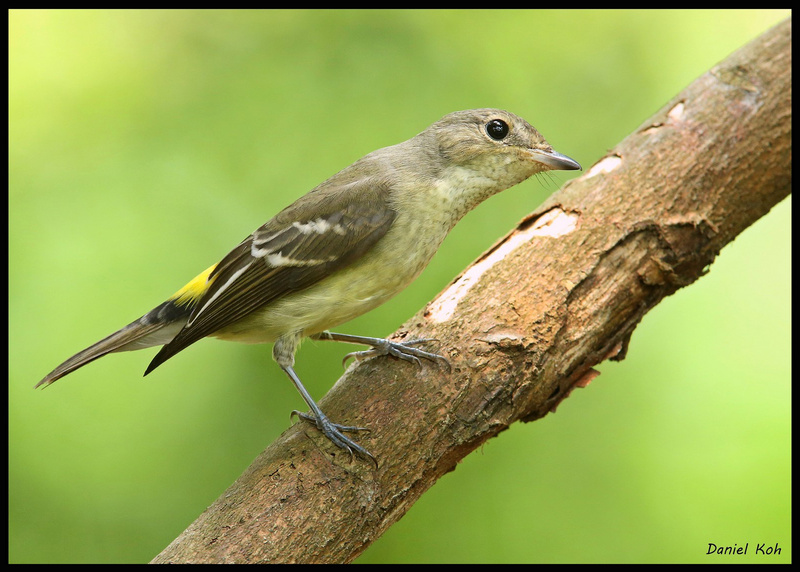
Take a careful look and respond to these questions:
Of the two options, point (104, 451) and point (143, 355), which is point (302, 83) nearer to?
point (143, 355)

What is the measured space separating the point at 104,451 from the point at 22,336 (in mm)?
849

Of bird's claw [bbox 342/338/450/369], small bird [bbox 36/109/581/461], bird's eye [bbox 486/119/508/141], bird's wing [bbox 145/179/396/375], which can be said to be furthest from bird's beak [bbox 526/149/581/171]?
bird's claw [bbox 342/338/450/369]

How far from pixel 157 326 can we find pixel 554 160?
2.13 meters

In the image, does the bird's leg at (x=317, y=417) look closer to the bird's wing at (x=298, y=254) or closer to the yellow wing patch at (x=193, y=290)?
the bird's wing at (x=298, y=254)

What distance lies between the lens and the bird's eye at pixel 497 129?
3.33 metres

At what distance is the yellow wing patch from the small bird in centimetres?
5

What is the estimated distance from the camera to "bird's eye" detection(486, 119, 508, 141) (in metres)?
3.33

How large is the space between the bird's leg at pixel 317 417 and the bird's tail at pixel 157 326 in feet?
1.81

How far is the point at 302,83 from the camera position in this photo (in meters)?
4.52

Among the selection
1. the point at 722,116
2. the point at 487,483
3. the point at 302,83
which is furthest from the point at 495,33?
the point at 487,483

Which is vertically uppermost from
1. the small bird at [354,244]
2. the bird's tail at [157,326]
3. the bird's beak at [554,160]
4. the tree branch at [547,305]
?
the bird's tail at [157,326]

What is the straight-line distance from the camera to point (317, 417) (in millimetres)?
2984

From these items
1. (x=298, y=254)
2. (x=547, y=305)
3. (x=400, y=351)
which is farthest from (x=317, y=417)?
(x=547, y=305)

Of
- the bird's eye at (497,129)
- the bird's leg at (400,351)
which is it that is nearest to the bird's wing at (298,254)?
the bird's leg at (400,351)
